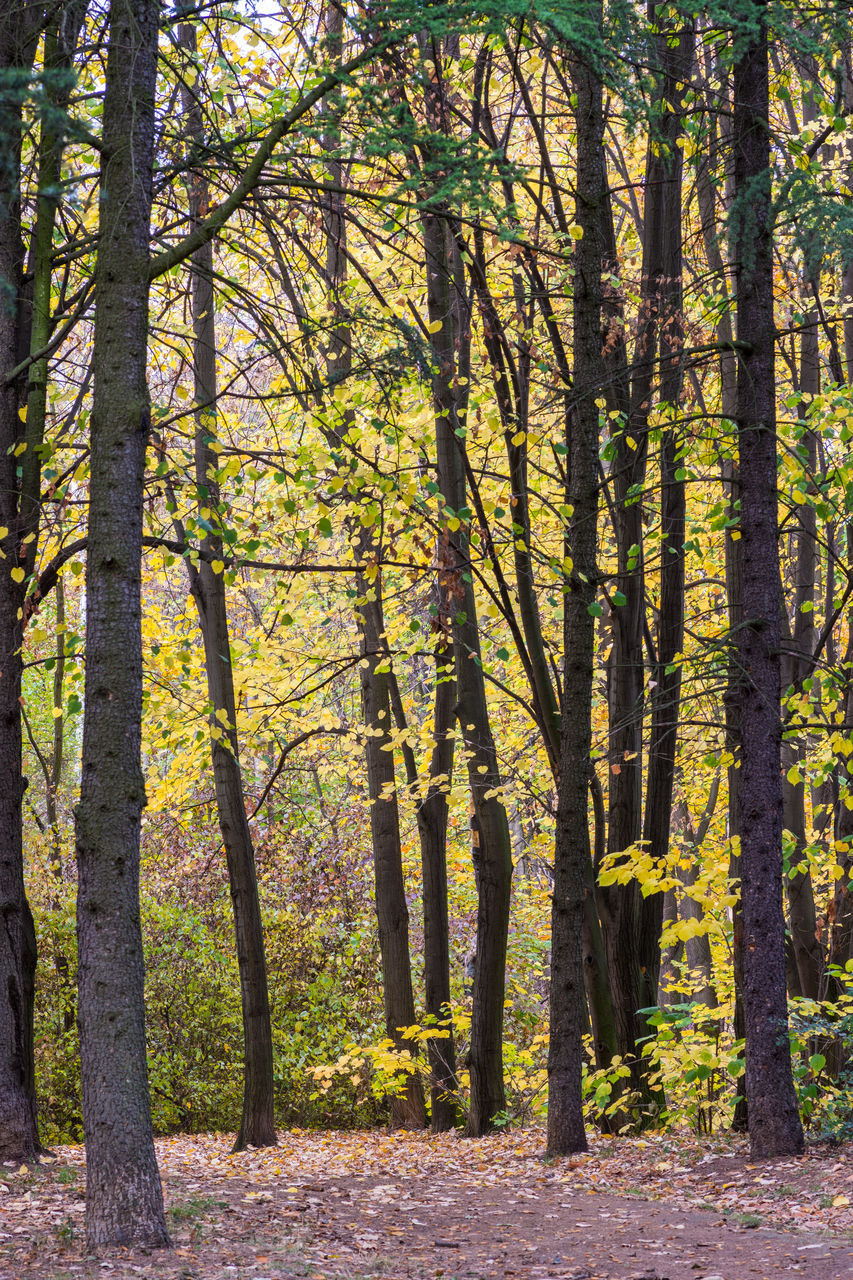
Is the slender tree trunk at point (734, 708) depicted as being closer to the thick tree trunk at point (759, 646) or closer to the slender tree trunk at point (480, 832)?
the thick tree trunk at point (759, 646)

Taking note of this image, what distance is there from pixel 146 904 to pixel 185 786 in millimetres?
2336

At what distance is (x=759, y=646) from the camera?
7.09 m

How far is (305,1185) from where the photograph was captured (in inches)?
285

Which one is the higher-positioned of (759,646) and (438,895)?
(759,646)

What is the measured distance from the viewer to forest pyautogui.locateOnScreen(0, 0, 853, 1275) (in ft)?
17.5

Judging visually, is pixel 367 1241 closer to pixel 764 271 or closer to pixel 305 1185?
pixel 305 1185

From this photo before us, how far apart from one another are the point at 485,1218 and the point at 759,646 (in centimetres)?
374

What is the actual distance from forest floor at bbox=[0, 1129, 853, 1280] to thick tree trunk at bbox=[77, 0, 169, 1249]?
1.34 ft

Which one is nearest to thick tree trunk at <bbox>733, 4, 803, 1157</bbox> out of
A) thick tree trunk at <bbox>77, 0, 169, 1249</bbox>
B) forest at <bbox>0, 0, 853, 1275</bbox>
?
forest at <bbox>0, 0, 853, 1275</bbox>

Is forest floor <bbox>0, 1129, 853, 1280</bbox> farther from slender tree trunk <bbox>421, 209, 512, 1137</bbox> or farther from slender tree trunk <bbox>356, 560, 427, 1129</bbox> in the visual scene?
slender tree trunk <bbox>356, 560, 427, 1129</bbox>

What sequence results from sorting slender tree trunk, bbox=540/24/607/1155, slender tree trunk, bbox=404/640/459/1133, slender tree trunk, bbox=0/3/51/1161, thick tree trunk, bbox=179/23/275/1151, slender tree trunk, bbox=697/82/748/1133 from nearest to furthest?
1. slender tree trunk, bbox=0/3/51/1161
2. slender tree trunk, bbox=697/82/748/1133
3. slender tree trunk, bbox=540/24/607/1155
4. thick tree trunk, bbox=179/23/275/1151
5. slender tree trunk, bbox=404/640/459/1133

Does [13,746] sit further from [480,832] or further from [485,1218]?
[480,832]

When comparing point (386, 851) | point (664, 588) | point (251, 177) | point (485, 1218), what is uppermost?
point (251, 177)

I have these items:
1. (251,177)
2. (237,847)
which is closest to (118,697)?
(251,177)
